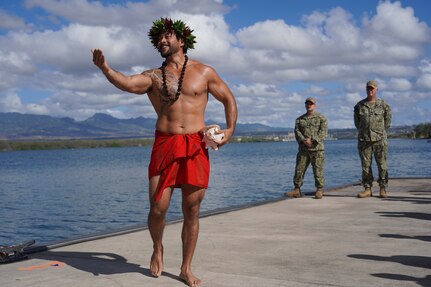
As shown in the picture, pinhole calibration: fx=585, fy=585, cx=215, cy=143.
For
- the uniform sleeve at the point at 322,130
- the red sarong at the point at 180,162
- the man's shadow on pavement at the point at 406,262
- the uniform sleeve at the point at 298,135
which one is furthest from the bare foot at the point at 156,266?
the uniform sleeve at the point at 322,130

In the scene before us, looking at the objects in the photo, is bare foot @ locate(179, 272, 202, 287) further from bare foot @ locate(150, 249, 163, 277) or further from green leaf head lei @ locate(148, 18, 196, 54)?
green leaf head lei @ locate(148, 18, 196, 54)

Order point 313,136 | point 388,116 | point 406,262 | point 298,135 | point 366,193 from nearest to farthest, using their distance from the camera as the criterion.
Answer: point 406,262 → point 388,116 → point 366,193 → point 313,136 → point 298,135

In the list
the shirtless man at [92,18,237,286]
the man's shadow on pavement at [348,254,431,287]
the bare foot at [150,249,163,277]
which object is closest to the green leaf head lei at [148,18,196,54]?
the shirtless man at [92,18,237,286]

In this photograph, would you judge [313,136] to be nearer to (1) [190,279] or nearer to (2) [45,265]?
(2) [45,265]

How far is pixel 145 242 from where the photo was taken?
664 centimetres

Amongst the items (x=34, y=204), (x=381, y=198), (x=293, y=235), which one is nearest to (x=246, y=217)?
(x=293, y=235)

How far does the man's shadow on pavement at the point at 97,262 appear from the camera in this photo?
515cm

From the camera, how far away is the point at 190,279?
4656 millimetres

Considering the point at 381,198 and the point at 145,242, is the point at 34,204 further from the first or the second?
the point at 145,242

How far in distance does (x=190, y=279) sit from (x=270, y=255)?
1.28 m

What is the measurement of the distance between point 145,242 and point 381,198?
5505 mm

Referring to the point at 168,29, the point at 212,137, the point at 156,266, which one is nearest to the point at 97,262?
the point at 156,266

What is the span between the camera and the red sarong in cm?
475

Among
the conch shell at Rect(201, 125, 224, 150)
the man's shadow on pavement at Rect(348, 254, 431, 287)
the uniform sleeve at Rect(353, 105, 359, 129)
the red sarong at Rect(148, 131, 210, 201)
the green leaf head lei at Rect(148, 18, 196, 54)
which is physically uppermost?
the green leaf head lei at Rect(148, 18, 196, 54)
